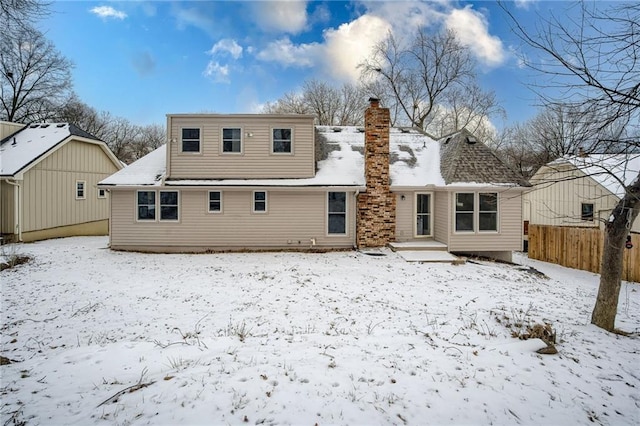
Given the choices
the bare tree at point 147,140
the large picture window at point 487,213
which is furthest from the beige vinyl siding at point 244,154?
the bare tree at point 147,140

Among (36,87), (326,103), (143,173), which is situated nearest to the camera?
(143,173)

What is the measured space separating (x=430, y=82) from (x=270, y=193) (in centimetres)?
2089

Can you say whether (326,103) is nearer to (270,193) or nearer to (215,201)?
(270,193)

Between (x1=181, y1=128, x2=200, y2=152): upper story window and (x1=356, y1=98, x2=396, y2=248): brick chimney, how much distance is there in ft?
22.3

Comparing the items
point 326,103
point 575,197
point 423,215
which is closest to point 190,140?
point 423,215

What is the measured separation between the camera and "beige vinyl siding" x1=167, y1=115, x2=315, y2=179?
1327cm

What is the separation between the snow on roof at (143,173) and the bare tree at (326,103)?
1819 cm

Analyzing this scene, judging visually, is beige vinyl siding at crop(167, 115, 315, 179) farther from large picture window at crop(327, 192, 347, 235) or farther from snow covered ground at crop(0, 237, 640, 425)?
snow covered ground at crop(0, 237, 640, 425)

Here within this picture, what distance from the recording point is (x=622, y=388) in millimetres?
3982

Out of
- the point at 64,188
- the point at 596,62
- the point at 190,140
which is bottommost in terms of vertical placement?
the point at 64,188

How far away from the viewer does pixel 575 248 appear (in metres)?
13.5

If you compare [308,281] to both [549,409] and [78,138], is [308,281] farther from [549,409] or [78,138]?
[78,138]

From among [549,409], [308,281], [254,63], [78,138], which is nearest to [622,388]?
[549,409]

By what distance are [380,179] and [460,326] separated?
26.1 ft
